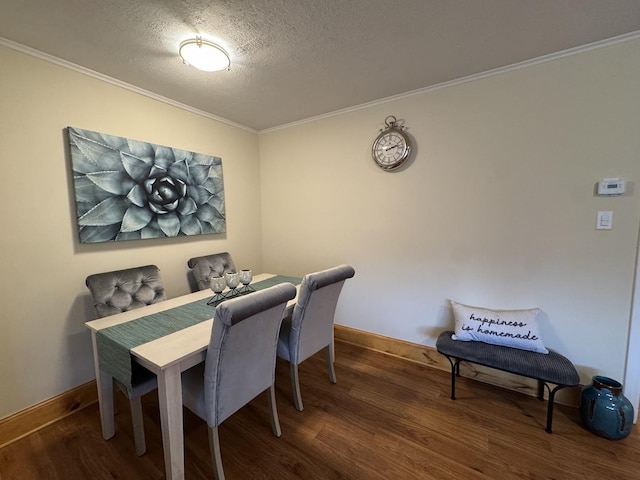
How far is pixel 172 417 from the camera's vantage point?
1.15 metres

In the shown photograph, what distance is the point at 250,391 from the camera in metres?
1.39

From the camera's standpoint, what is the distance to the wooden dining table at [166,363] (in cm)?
113

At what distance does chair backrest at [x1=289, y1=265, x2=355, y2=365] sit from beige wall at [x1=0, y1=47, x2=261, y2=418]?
1.51 m

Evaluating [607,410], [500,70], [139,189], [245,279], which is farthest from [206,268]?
[607,410]

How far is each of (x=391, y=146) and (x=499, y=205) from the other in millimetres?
995

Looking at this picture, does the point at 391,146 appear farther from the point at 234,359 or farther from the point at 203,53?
the point at 234,359

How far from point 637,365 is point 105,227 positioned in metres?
3.71

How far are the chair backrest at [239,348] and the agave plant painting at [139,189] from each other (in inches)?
57.9

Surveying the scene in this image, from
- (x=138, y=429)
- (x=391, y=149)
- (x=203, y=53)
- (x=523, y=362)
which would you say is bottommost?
(x=138, y=429)

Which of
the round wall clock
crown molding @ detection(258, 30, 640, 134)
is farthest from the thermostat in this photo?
the round wall clock

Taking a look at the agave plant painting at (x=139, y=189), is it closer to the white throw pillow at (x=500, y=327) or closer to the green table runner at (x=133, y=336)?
the green table runner at (x=133, y=336)

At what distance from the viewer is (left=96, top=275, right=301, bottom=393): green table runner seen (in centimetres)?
124

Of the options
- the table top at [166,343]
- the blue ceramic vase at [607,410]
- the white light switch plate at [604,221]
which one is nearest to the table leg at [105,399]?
the table top at [166,343]

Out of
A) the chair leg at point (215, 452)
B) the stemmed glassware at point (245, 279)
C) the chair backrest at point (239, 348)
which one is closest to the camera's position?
the chair backrest at point (239, 348)
